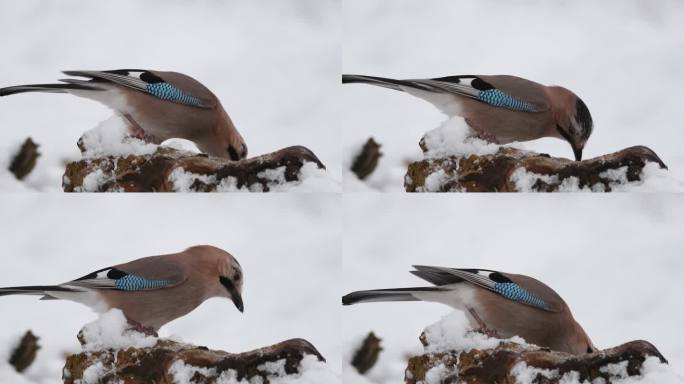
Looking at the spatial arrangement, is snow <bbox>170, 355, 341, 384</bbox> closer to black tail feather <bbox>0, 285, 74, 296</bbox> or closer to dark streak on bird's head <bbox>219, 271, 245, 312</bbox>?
dark streak on bird's head <bbox>219, 271, 245, 312</bbox>

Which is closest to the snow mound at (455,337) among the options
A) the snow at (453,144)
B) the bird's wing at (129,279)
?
the snow at (453,144)

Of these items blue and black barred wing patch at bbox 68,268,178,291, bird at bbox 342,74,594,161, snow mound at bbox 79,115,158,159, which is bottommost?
blue and black barred wing patch at bbox 68,268,178,291

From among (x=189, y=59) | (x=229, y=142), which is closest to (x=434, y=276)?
(x=229, y=142)

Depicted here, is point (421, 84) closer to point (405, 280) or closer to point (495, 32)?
point (495, 32)

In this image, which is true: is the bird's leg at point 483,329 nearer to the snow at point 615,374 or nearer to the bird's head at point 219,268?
the snow at point 615,374

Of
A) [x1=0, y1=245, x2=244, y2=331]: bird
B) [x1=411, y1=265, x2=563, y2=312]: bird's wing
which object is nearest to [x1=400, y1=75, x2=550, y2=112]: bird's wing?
[x1=411, y1=265, x2=563, y2=312]: bird's wing

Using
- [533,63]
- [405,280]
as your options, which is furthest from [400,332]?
[533,63]
